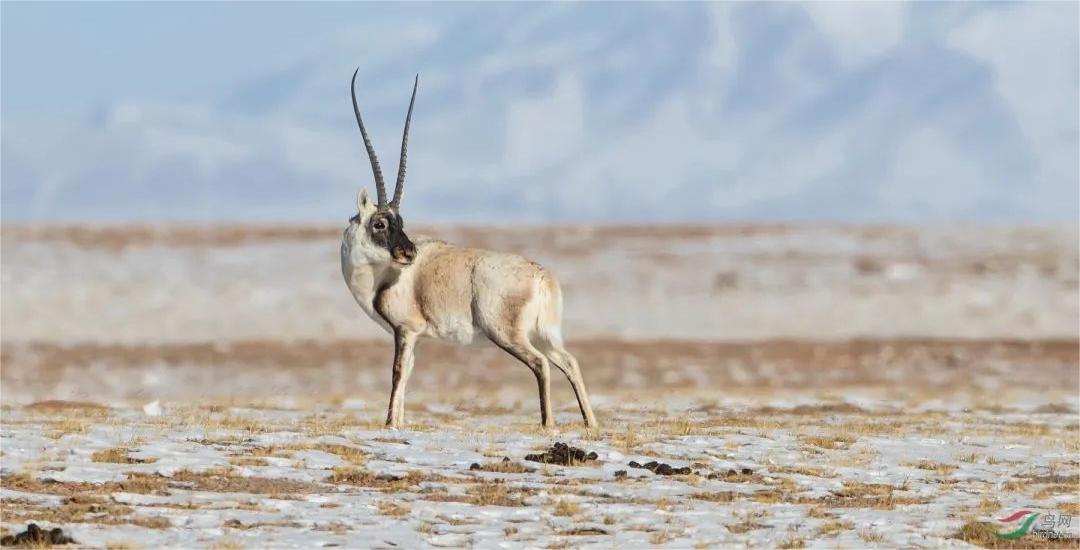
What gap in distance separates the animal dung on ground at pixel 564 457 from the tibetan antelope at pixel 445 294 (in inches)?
99.3

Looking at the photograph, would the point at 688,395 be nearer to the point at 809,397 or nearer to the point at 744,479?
the point at 809,397

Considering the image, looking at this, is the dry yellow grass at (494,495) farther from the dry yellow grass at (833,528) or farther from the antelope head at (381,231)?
the antelope head at (381,231)

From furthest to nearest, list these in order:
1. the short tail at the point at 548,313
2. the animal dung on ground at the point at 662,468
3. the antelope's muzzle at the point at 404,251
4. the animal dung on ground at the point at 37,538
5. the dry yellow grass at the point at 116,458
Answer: the short tail at the point at 548,313
the antelope's muzzle at the point at 404,251
the animal dung on ground at the point at 662,468
the dry yellow grass at the point at 116,458
the animal dung on ground at the point at 37,538

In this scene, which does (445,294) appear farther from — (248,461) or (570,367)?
(248,461)

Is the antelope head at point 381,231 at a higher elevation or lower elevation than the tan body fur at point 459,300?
higher

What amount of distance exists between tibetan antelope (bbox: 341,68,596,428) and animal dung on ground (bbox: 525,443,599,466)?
8.28 ft

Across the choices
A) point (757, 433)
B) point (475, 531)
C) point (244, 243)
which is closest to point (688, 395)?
point (757, 433)

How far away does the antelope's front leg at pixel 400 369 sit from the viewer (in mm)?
21250

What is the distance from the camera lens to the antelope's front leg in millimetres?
21250

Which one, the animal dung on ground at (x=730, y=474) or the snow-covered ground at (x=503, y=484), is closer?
the snow-covered ground at (x=503, y=484)

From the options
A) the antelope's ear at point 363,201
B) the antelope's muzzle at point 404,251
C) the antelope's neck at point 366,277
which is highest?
the antelope's ear at point 363,201

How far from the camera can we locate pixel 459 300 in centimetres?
2120

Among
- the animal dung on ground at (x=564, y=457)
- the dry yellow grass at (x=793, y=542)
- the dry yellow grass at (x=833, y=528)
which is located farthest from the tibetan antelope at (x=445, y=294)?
the dry yellow grass at (x=793, y=542)

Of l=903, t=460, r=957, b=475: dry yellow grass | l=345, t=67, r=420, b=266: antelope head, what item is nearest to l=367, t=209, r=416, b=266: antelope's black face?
l=345, t=67, r=420, b=266: antelope head
